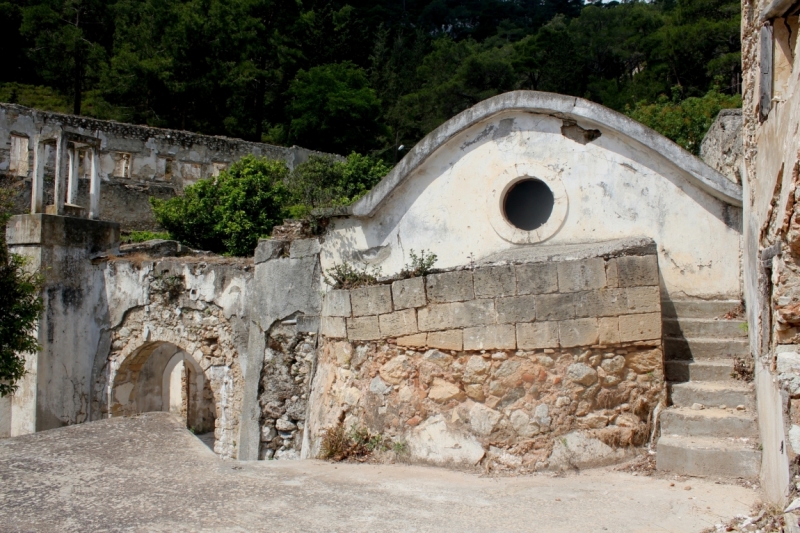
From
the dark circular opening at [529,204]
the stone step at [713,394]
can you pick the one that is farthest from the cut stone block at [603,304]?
the dark circular opening at [529,204]

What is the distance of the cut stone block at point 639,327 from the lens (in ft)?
18.2

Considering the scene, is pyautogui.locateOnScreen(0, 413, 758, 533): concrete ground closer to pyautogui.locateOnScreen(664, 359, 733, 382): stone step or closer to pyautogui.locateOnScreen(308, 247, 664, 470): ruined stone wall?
pyautogui.locateOnScreen(308, 247, 664, 470): ruined stone wall

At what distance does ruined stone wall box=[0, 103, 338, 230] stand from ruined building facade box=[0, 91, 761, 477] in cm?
1152

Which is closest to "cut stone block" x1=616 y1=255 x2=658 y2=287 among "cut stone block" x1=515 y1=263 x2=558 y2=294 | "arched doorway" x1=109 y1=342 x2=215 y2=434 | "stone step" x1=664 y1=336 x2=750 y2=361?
"cut stone block" x1=515 y1=263 x2=558 y2=294

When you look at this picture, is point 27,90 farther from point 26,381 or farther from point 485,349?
point 485,349

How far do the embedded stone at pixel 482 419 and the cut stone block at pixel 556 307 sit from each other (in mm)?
854

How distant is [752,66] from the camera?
5707 millimetres

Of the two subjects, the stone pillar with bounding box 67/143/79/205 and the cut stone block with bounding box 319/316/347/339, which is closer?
the cut stone block with bounding box 319/316/347/339

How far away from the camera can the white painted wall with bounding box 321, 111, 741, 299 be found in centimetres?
712

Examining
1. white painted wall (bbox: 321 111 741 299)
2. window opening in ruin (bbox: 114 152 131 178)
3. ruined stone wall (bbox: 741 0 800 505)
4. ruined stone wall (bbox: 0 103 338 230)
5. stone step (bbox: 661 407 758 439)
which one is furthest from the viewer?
window opening in ruin (bbox: 114 152 131 178)

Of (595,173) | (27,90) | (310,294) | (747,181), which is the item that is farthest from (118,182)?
(747,181)

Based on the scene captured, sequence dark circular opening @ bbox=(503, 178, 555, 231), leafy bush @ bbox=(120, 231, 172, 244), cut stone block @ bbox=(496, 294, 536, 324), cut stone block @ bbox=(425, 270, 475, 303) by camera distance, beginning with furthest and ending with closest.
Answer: leafy bush @ bbox=(120, 231, 172, 244), dark circular opening @ bbox=(503, 178, 555, 231), cut stone block @ bbox=(425, 270, 475, 303), cut stone block @ bbox=(496, 294, 536, 324)

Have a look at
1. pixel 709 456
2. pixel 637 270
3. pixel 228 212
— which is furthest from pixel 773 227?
pixel 228 212

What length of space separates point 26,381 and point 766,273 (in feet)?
35.5
